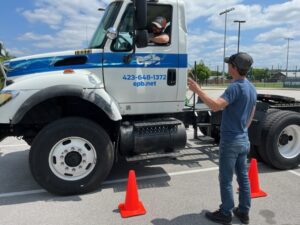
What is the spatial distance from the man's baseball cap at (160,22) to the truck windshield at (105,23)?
22.8 inches

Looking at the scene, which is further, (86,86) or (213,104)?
(86,86)

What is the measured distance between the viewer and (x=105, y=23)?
475 centimetres

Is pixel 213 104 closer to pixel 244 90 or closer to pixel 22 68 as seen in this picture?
pixel 244 90

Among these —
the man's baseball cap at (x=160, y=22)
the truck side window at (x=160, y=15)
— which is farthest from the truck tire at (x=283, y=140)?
the man's baseball cap at (x=160, y=22)

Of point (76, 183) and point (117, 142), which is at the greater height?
point (117, 142)

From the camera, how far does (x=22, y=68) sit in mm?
4566

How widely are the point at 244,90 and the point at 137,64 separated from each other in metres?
1.92

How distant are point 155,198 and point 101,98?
62.5 inches

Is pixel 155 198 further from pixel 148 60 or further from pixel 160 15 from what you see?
pixel 160 15

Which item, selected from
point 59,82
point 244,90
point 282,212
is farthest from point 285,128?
point 59,82

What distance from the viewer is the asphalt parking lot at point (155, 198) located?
3.68 meters

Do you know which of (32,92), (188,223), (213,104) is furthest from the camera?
(32,92)

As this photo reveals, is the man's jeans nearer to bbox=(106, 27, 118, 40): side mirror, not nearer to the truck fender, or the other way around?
the truck fender

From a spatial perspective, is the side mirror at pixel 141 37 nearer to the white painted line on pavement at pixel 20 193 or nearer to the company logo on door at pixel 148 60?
the company logo on door at pixel 148 60
